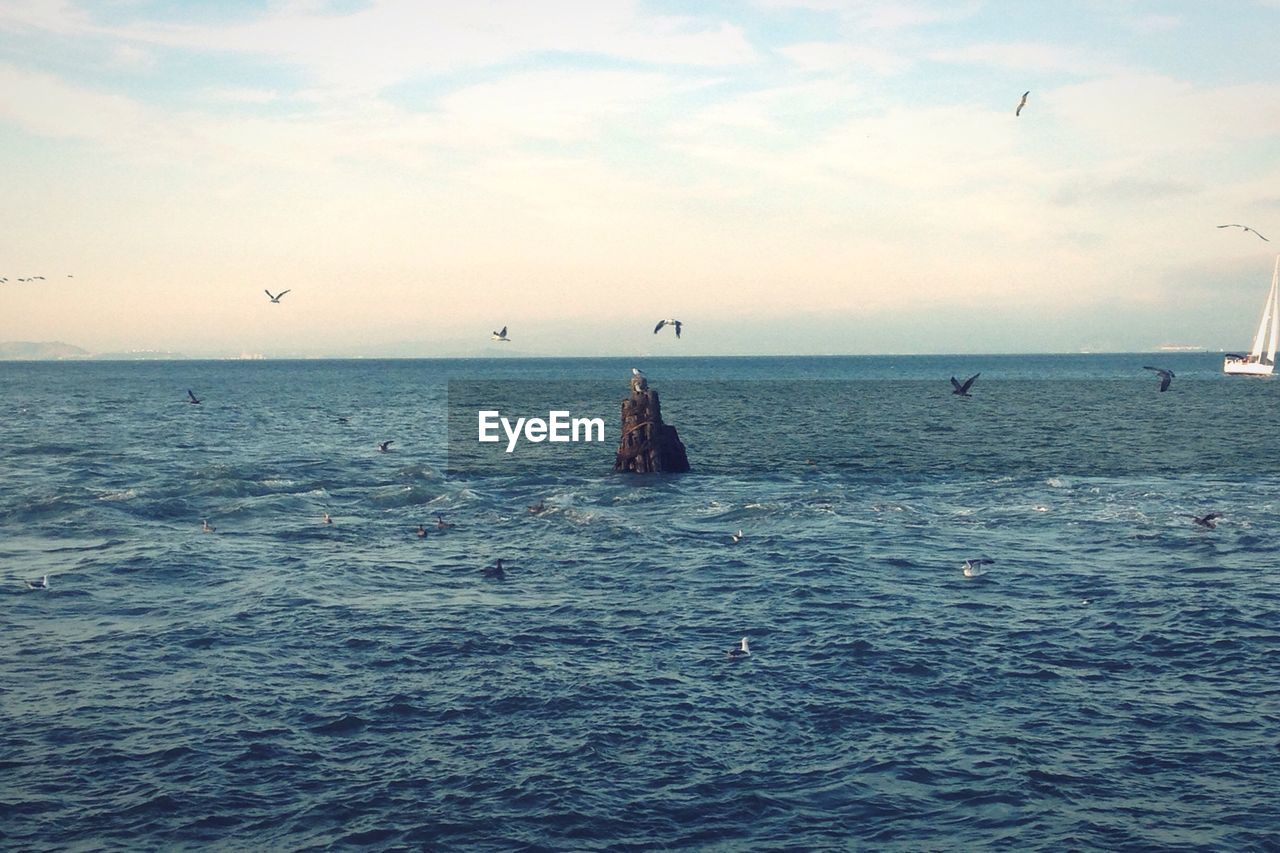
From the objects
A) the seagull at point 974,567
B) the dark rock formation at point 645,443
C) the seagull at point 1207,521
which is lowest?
the seagull at point 974,567

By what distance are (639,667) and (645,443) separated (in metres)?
35.5

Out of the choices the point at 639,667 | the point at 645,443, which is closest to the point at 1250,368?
the point at 645,443

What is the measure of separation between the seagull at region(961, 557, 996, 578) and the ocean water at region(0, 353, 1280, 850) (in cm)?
30

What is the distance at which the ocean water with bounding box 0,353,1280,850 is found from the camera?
17766 millimetres

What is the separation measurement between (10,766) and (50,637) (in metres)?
9.08

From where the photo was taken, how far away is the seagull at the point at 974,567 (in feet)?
112

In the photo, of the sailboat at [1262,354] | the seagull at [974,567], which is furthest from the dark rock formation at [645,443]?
the sailboat at [1262,354]

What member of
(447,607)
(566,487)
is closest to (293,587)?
(447,607)

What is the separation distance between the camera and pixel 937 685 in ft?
78.2

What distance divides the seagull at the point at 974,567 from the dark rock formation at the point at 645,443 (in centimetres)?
2583

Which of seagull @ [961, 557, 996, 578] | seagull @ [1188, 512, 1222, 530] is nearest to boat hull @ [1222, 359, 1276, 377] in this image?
seagull @ [1188, 512, 1222, 530]

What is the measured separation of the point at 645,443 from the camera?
198 feet

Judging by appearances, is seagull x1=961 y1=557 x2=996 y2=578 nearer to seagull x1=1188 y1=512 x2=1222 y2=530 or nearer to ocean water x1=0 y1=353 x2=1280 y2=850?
ocean water x1=0 y1=353 x2=1280 y2=850

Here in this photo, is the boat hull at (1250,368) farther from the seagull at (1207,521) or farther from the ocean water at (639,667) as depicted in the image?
the seagull at (1207,521)
